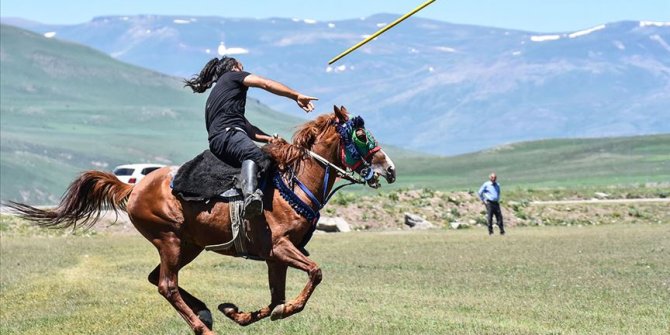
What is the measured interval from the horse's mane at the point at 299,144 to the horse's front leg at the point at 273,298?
109 centimetres

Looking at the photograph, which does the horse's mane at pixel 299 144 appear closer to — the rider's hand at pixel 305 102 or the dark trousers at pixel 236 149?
the dark trousers at pixel 236 149

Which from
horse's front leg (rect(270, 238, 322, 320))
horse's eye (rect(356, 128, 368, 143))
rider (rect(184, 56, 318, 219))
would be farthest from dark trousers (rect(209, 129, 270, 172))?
horse's eye (rect(356, 128, 368, 143))

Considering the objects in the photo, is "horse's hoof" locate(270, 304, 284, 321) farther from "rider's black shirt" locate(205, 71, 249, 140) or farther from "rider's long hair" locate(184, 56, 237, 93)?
"rider's long hair" locate(184, 56, 237, 93)

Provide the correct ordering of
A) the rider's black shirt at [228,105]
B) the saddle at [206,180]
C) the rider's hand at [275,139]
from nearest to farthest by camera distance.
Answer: the saddle at [206,180], the rider's black shirt at [228,105], the rider's hand at [275,139]

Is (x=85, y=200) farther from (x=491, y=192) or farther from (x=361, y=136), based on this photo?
(x=491, y=192)

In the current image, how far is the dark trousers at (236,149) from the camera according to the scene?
1435 centimetres

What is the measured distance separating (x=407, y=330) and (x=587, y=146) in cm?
16630

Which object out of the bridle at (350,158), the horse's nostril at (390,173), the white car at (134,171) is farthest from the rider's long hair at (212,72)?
the white car at (134,171)

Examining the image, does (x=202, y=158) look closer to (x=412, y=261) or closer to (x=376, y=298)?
(x=376, y=298)

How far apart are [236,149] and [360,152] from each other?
135 cm

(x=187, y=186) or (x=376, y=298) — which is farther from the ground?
(x=187, y=186)

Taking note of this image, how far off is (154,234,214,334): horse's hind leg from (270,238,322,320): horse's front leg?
100 cm

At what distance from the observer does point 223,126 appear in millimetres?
14617

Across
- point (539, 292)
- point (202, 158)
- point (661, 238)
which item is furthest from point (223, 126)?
point (661, 238)
